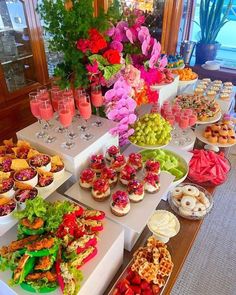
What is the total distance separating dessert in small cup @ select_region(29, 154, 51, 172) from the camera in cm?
103

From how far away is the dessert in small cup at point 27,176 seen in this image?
0.96 m

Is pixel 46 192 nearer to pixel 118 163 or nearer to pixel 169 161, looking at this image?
pixel 118 163

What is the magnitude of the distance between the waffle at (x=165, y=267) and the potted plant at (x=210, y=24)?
3.11m

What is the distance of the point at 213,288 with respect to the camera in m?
1.63

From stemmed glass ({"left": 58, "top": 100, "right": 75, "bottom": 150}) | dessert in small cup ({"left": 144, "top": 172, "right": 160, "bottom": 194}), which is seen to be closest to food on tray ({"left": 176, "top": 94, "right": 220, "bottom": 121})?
dessert in small cup ({"left": 144, "top": 172, "right": 160, "bottom": 194})

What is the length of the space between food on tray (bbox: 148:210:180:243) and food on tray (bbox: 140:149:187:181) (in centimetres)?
22

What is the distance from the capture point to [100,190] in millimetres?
1032

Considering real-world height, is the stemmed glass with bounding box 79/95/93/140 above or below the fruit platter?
above

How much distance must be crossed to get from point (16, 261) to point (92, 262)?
23cm

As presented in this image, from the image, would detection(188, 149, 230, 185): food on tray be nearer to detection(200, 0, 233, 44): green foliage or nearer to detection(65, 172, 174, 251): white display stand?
detection(65, 172, 174, 251): white display stand

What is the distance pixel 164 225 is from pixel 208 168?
0.53 meters

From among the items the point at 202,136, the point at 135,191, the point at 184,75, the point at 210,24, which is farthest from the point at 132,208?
the point at 210,24

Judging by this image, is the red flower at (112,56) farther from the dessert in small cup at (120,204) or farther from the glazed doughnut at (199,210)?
the glazed doughnut at (199,210)

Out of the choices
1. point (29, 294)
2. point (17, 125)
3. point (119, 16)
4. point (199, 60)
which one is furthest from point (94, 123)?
point (199, 60)
